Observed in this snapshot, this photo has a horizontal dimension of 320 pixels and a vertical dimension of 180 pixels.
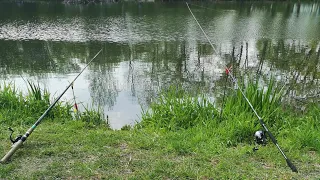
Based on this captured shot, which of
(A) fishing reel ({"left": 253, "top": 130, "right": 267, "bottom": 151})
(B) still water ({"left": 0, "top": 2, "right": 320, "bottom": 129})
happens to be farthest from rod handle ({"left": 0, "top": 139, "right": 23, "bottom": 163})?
(A) fishing reel ({"left": 253, "top": 130, "right": 267, "bottom": 151})

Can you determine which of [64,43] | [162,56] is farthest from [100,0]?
[162,56]

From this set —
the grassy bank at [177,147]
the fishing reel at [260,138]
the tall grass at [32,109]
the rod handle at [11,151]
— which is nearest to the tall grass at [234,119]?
the grassy bank at [177,147]

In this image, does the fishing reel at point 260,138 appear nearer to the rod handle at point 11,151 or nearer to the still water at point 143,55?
the still water at point 143,55

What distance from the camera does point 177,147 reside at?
3.37 meters

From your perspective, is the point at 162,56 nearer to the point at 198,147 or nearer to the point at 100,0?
the point at 198,147

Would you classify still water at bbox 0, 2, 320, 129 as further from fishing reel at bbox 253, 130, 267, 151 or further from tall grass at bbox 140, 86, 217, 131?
fishing reel at bbox 253, 130, 267, 151

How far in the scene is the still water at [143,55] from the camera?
6668 mm

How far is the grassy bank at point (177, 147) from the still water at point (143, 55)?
1.21 m

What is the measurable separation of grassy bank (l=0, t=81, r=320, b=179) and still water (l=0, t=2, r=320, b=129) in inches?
47.6

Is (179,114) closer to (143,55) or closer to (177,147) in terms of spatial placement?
(177,147)

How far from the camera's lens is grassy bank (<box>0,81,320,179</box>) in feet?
9.48

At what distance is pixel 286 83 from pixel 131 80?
11.9ft

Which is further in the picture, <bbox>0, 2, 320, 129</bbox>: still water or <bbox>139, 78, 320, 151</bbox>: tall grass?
<bbox>0, 2, 320, 129</bbox>: still water

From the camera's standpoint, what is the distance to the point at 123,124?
5.15m
